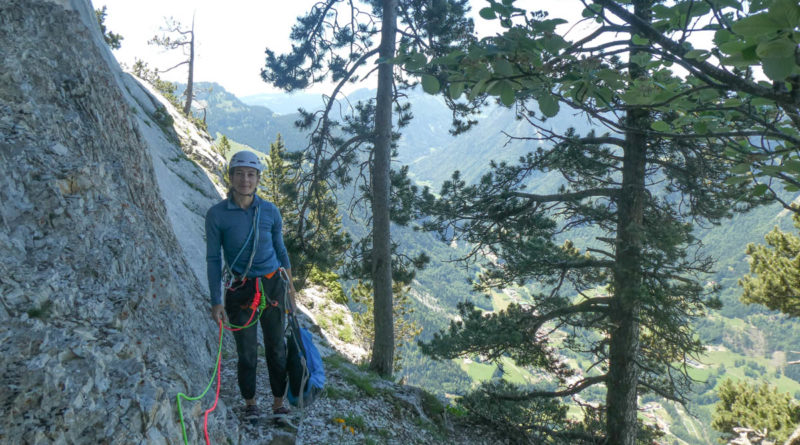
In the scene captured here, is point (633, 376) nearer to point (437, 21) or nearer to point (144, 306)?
point (144, 306)

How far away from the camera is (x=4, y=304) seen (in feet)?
8.36

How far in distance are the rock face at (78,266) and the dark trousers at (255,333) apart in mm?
432

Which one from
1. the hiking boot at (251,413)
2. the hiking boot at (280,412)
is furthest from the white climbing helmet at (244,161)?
the hiking boot at (280,412)

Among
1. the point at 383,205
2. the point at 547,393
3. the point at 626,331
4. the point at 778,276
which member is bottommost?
the point at 547,393

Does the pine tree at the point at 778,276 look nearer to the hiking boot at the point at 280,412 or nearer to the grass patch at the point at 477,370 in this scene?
the hiking boot at the point at 280,412

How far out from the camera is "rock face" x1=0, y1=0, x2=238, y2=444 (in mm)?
2424

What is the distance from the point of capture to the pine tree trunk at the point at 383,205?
8789 millimetres

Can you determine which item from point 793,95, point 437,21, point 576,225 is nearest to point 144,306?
point 793,95

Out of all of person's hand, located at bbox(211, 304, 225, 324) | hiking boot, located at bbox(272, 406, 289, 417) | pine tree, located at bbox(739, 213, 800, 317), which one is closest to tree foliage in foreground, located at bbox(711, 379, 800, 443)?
pine tree, located at bbox(739, 213, 800, 317)

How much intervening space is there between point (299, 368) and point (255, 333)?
0.62 metres

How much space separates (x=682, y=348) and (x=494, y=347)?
10.4 ft

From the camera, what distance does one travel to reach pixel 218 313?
376cm

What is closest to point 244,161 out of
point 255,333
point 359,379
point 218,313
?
point 218,313

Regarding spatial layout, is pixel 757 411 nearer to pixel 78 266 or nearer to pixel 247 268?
pixel 247 268
